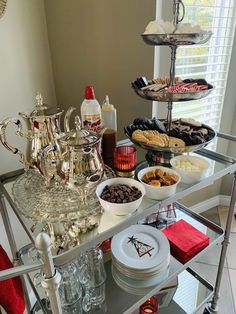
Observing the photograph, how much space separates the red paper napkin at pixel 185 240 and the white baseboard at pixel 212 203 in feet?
2.42

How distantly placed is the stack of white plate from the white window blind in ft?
2.25

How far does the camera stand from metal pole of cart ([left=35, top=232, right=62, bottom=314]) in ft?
1.65

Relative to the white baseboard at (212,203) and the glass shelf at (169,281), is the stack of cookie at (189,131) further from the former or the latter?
the white baseboard at (212,203)

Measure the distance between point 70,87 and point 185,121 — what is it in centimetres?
60

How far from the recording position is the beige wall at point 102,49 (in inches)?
43.9

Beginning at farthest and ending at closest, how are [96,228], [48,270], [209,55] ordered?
[209,55]
[96,228]
[48,270]

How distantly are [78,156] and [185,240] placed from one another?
676mm

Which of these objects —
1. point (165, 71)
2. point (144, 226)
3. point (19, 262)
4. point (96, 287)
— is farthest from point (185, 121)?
point (19, 262)

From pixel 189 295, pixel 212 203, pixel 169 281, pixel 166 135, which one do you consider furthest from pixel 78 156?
pixel 212 203

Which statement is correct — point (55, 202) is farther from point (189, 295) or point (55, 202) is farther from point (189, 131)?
point (189, 295)

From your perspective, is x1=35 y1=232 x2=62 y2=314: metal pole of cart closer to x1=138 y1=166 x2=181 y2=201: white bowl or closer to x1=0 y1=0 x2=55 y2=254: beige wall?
x1=138 y1=166 x2=181 y2=201: white bowl

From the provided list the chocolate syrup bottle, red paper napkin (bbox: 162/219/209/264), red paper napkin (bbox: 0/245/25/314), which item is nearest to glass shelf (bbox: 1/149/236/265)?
red paper napkin (bbox: 0/245/25/314)

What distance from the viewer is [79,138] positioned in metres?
0.72

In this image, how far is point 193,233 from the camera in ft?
3.87
